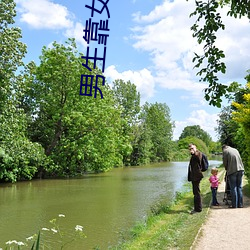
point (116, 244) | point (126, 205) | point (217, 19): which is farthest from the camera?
point (126, 205)

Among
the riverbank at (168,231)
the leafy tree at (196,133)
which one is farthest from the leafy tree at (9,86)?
the leafy tree at (196,133)

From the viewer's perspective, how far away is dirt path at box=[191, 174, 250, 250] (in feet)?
21.0

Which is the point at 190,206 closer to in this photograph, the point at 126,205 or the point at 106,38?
the point at 126,205

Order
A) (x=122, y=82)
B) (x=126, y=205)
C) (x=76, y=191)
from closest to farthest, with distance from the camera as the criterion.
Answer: (x=126, y=205), (x=76, y=191), (x=122, y=82)

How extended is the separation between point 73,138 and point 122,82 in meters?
34.8

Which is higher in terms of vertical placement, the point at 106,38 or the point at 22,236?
the point at 106,38

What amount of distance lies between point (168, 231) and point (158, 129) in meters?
68.1

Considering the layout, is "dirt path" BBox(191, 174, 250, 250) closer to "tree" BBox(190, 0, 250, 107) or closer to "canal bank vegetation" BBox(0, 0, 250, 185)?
"tree" BBox(190, 0, 250, 107)

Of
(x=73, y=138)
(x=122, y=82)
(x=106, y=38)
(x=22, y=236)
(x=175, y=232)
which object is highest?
(x=122, y=82)

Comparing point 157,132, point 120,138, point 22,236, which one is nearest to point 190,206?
point 22,236

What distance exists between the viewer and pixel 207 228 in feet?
25.1

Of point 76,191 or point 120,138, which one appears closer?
point 76,191

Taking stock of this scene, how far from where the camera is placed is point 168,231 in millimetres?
7633

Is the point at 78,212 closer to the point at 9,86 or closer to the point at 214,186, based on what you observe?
the point at 214,186
